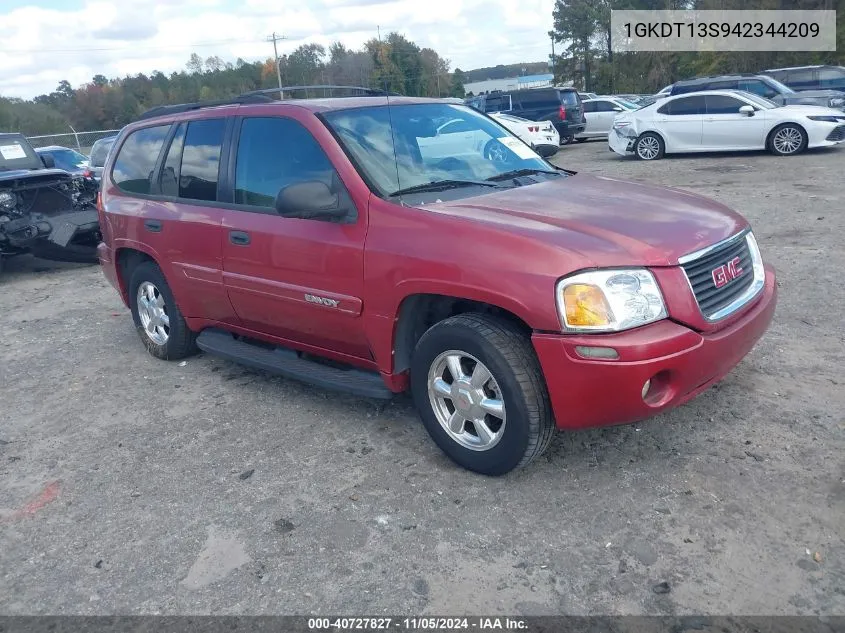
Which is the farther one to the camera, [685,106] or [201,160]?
[685,106]

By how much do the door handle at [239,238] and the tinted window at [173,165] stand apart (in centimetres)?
82

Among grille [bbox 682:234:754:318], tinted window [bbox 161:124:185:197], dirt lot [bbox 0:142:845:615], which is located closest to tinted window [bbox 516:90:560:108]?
dirt lot [bbox 0:142:845:615]

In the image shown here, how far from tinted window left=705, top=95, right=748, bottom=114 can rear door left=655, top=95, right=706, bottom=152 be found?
0.14m

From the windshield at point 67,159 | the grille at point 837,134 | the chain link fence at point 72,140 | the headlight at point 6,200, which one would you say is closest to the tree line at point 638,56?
the grille at point 837,134

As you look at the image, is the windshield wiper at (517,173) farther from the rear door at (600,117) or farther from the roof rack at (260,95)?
the rear door at (600,117)

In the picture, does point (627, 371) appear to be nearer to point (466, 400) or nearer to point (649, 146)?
point (466, 400)

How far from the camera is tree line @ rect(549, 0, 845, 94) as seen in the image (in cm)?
4031

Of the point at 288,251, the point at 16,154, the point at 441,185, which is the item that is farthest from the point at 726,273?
the point at 16,154

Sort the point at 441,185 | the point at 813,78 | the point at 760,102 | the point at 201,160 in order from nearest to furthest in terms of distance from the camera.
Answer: the point at 441,185 → the point at 201,160 → the point at 760,102 → the point at 813,78

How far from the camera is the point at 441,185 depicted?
4062 mm

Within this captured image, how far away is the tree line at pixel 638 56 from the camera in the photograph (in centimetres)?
4031

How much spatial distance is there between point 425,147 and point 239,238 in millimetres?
1231

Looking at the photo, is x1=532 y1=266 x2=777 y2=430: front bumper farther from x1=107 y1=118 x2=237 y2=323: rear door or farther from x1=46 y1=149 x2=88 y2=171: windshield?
x1=46 y1=149 x2=88 y2=171: windshield

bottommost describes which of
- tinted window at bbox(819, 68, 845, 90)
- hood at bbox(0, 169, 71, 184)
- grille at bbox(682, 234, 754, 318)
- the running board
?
the running board
